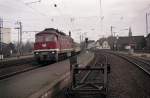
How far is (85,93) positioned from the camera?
10.0m

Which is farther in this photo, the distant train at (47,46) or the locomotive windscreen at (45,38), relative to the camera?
the locomotive windscreen at (45,38)

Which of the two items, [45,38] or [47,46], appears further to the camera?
[45,38]

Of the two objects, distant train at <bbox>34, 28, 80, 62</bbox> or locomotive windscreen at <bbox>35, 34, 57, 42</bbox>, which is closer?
distant train at <bbox>34, 28, 80, 62</bbox>

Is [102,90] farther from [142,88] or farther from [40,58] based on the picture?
[40,58]

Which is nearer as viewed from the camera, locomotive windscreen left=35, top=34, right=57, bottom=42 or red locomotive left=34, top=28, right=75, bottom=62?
red locomotive left=34, top=28, right=75, bottom=62

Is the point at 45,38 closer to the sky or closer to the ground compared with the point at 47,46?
closer to the sky

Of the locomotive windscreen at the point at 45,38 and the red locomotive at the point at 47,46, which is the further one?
the locomotive windscreen at the point at 45,38

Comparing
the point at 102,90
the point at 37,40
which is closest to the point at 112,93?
the point at 102,90

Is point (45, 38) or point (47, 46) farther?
A: point (45, 38)

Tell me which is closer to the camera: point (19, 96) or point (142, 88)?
point (19, 96)

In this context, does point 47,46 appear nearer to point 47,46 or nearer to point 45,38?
point 47,46

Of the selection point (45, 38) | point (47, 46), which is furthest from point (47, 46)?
point (45, 38)

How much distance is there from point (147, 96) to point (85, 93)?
2.34 meters

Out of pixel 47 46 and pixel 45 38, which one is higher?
pixel 45 38
